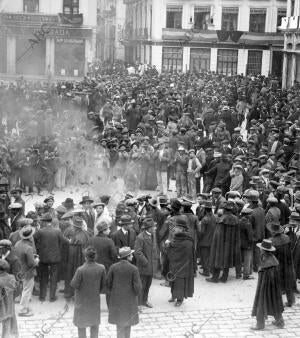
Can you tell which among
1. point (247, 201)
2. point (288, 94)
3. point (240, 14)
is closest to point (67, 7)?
point (240, 14)

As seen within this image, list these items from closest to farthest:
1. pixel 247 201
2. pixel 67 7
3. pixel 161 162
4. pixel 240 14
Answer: pixel 247 201 → pixel 161 162 → pixel 67 7 → pixel 240 14

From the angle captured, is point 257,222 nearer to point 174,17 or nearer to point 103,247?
point 103,247

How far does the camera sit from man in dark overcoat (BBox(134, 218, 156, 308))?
36.0 feet

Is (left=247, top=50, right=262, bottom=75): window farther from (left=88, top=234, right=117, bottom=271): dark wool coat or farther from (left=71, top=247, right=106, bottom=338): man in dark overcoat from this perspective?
(left=71, top=247, right=106, bottom=338): man in dark overcoat

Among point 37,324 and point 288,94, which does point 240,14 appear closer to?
point 288,94

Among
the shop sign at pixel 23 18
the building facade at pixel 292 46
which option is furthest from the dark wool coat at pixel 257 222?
the shop sign at pixel 23 18

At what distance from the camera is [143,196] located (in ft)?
44.0

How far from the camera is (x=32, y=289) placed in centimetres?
1126

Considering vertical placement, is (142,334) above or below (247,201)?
below

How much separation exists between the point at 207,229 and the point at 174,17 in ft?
130

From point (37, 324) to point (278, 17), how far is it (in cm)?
4455

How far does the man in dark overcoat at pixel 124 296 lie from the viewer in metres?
9.49

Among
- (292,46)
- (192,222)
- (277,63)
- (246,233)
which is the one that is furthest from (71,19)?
(246,233)

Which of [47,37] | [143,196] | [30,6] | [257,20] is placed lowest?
[143,196]
